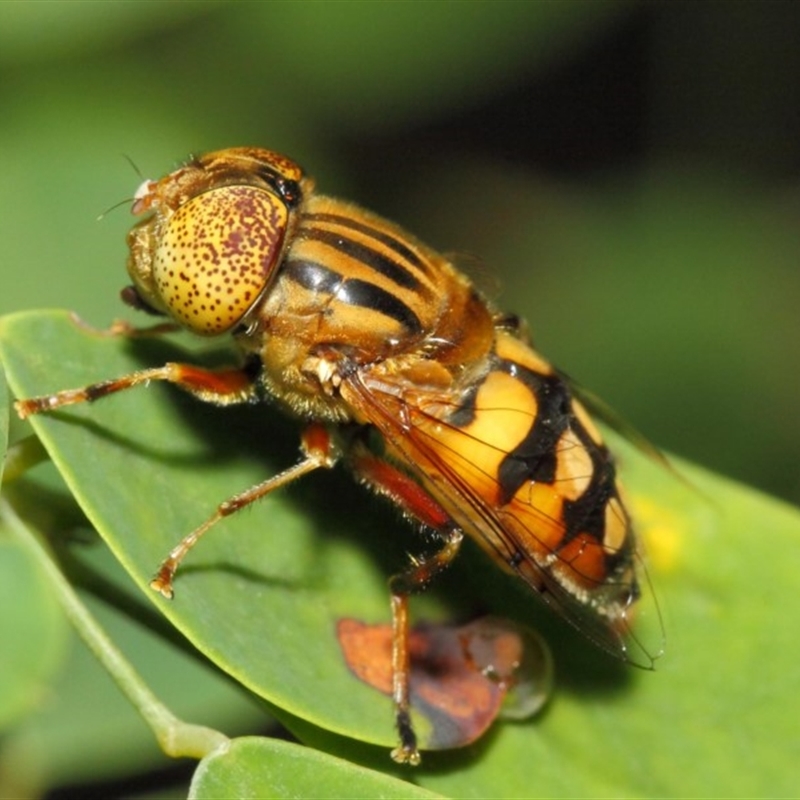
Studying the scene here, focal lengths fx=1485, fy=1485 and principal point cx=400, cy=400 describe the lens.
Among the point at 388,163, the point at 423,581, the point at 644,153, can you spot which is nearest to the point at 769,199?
the point at 644,153

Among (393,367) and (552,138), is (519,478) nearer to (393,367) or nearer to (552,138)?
(393,367)

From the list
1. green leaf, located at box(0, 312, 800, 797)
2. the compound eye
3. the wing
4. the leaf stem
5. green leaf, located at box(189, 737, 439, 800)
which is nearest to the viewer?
green leaf, located at box(189, 737, 439, 800)

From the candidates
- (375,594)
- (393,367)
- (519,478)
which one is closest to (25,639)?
(375,594)

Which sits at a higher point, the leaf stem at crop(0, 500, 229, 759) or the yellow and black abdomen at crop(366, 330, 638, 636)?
the leaf stem at crop(0, 500, 229, 759)

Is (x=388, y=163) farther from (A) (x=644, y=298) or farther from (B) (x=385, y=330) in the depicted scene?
(B) (x=385, y=330)

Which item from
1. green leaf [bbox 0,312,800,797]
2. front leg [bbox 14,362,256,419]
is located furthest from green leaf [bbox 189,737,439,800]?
front leg [bbox 14,362,256,419]

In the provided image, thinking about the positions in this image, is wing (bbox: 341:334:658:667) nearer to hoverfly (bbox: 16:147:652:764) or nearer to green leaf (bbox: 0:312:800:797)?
hoverfly (bbox: 16:147:652:764)

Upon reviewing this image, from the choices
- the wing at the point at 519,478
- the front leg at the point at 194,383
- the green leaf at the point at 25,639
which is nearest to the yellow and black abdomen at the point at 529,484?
the wing at the point at 519,478

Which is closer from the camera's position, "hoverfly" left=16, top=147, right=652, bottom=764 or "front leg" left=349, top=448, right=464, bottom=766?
"front leg" left=349, top=448, right=464, bottom=766
